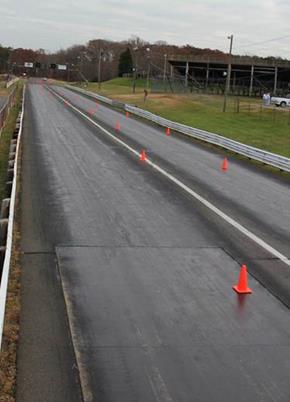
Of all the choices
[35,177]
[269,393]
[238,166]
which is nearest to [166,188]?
[35,177]

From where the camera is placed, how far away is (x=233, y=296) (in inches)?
339

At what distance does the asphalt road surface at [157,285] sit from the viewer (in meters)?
6.11

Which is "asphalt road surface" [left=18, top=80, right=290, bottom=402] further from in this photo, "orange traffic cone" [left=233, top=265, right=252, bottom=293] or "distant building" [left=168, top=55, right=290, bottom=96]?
"distant building" [left=168, top=55, right=290, bottom=96]

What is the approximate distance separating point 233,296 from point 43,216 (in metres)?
5.71

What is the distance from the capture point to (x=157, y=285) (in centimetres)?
889

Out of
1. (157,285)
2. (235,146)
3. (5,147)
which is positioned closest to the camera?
(157,285)

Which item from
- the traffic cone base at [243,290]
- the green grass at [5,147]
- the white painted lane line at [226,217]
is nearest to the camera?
the traffic cone base at [243,290]

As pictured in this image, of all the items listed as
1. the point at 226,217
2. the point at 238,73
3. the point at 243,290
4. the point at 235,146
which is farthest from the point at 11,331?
the point at 238,73

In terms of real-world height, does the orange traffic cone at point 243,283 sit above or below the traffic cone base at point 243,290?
above

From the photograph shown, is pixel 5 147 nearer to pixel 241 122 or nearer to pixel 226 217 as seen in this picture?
pixel 226 217

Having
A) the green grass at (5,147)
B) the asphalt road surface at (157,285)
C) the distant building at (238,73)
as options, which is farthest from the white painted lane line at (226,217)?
the distant building at (238,73)

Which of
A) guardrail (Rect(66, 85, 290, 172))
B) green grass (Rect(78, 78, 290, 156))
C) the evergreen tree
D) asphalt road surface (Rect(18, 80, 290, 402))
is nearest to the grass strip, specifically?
asphalt road surface (Rect(18, 80, 290, 402))

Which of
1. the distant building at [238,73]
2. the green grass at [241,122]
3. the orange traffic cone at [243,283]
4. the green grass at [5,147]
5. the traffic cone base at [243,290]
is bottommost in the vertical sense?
the green grass at [241,122]

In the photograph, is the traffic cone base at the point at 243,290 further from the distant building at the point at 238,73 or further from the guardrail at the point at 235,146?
the distant building at the point at 238,73
